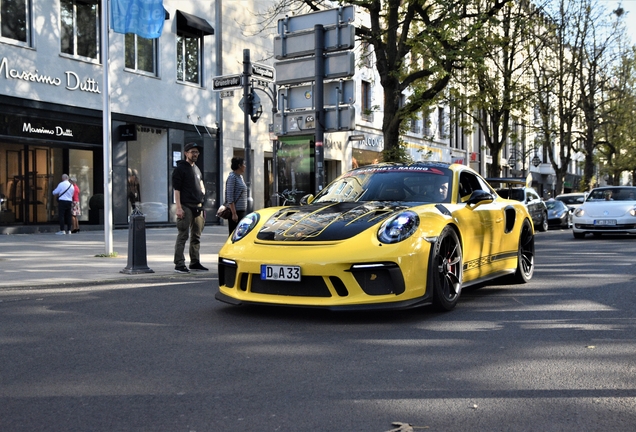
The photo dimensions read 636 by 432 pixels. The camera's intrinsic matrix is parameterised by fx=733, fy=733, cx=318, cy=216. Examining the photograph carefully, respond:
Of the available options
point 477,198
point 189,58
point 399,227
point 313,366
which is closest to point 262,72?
point 477,198

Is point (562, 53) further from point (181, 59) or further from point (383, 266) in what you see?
point (383, 266)

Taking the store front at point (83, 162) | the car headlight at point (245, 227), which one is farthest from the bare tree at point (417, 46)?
the car headlight at point (245, 227)

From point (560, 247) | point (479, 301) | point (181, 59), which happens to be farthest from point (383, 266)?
point (181, 59)

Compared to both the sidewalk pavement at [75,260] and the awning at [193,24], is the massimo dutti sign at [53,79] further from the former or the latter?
the awning at [193,24]

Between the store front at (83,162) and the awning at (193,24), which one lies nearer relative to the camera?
the store front at (83,162)

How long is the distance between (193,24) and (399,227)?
19.9m

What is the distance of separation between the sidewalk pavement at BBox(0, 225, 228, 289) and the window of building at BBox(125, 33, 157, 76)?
21.7 feet

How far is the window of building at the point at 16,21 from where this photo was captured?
1834 centimetres

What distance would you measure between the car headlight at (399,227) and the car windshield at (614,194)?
15.2 meters

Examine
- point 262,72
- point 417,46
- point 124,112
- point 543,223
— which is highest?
point 417,46

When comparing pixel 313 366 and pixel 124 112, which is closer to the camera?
pixel 313 366

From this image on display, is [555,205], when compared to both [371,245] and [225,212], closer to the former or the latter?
[225,212]

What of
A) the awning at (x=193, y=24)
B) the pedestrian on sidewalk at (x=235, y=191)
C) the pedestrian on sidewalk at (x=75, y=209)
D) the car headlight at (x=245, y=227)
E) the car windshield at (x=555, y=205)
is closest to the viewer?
the car headlight at (x=245, y=227)

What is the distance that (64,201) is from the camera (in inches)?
762
